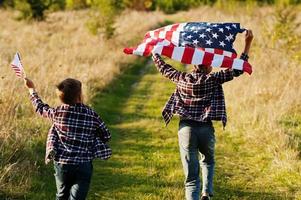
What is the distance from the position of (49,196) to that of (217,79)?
2575mm

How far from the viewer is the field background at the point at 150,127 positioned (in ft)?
22.3

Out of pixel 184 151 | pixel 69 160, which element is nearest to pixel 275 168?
pixel 184 151

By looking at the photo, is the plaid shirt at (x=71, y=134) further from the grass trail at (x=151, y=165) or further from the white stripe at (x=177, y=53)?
the grass trail at (x=151, y=165)

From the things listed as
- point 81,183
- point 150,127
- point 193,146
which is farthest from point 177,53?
point 150,127

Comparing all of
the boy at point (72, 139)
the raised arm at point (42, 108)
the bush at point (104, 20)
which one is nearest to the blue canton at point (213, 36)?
the boy at point (72, 139)

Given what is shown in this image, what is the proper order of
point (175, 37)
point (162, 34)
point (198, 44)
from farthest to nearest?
1. point (162, 34)
2. point (175, 37)
3. point (198, 44)

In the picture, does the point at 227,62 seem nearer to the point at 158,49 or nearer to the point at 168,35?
the point at 158,49

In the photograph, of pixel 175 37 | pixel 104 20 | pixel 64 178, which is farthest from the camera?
pixel 104 20

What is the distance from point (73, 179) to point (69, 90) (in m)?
0.88

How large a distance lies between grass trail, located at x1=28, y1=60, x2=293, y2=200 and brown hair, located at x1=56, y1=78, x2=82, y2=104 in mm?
1926

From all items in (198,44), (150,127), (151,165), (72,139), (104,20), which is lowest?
(151,165)

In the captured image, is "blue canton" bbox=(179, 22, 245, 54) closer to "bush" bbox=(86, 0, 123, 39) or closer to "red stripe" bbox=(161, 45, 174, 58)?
"red stripe" bbox=(161, 45, 174, 58)

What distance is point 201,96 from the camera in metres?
5.59

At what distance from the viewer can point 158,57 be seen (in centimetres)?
595
